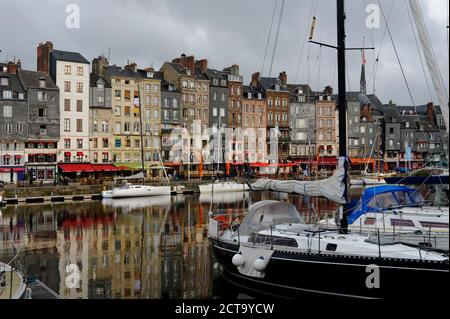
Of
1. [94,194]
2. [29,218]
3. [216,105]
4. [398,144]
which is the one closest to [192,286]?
[29,218]

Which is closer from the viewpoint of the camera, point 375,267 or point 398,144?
point 375,267

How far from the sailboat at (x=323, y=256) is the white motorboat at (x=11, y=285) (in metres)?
7.52

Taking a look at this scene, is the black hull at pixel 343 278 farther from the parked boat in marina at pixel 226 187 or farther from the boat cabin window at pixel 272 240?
the parked boat in marina at pixel 226 187

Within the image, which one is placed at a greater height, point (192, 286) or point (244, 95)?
point (244, 95)

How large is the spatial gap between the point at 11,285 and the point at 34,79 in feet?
202

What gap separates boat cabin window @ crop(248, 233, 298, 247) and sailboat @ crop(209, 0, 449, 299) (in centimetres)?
4

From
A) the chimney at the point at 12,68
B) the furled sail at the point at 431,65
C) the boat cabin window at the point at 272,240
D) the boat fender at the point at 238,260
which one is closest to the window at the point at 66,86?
the chimney at the point at 12,68

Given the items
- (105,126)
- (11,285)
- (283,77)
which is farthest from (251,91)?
(11,285)

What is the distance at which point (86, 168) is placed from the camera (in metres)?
69.6

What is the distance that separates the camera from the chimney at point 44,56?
241 feet

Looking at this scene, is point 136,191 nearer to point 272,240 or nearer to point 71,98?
point 71,98

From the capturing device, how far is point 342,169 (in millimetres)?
19734
